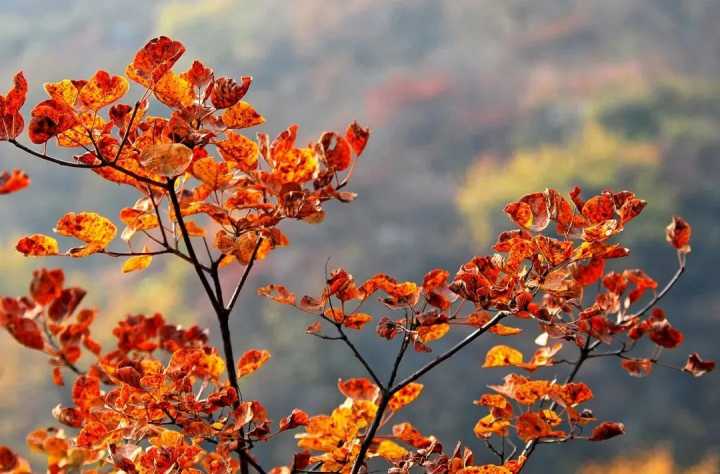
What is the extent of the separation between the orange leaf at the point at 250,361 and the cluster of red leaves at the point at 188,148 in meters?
0.13

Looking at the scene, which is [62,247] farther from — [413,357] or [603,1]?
[603,1]

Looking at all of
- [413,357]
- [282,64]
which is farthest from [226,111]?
[282,64]

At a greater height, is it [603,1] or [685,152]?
[603,1]

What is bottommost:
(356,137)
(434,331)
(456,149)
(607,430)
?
(607,430)

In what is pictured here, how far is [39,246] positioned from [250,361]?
0.71 ft

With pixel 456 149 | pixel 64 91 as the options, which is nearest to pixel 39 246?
pixel 64 91

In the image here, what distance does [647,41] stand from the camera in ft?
17.0

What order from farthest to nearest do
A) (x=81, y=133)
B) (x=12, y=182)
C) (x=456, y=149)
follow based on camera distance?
(x=456, y=149), (x=81, y=133), (x=12, y=182)

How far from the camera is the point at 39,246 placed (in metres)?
0.62

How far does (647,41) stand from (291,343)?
3069 millimetres

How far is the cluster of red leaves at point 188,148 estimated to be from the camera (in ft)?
1.72

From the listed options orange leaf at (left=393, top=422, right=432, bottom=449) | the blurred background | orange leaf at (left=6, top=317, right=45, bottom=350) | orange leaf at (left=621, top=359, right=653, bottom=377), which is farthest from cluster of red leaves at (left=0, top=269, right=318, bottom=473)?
the blurred background

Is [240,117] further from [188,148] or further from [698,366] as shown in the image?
[698,366]

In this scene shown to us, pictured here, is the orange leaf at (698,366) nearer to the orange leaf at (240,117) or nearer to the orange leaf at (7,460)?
the orange leaf at (240,117)
